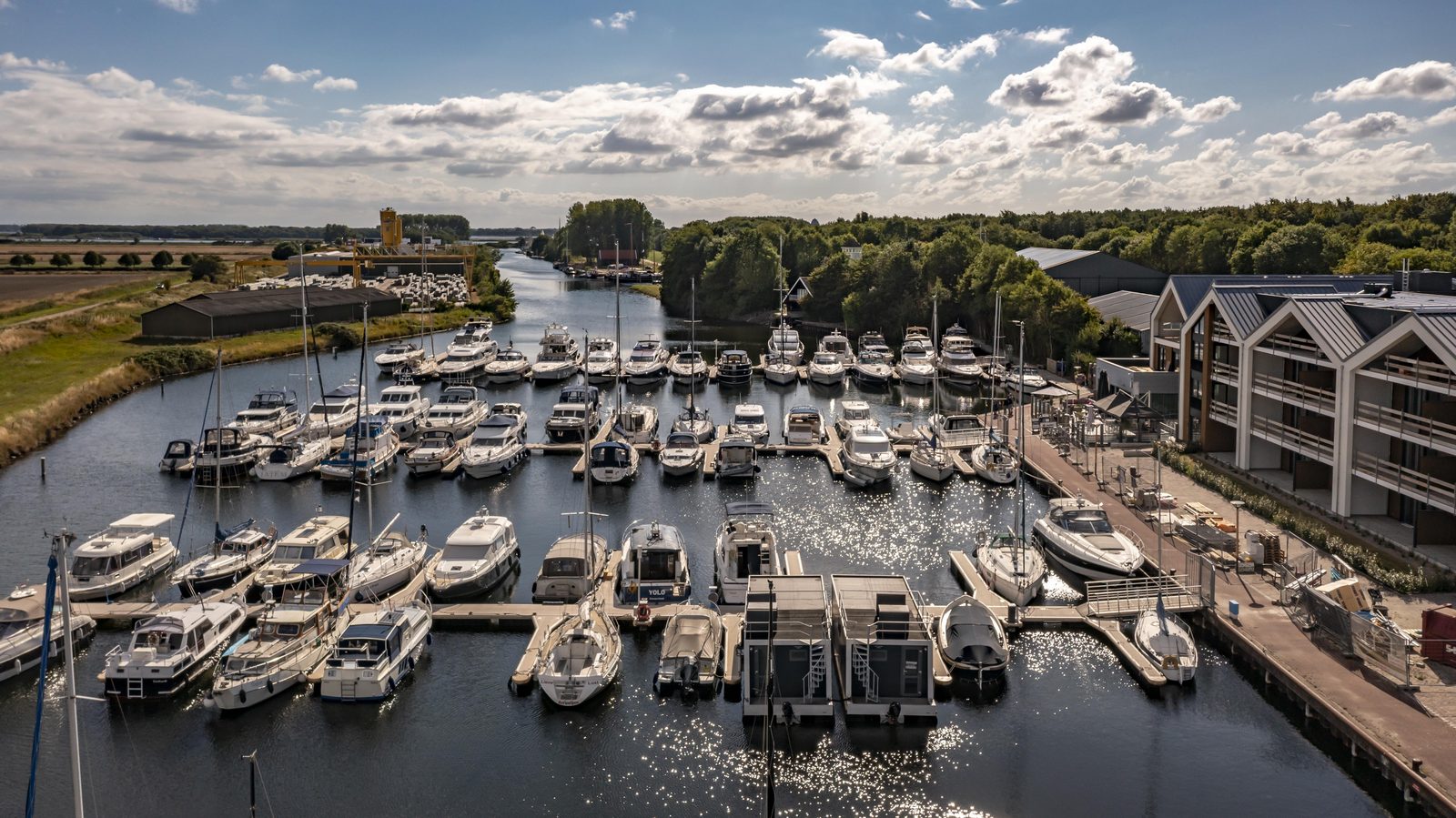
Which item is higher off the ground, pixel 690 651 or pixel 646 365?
pixel 646 365

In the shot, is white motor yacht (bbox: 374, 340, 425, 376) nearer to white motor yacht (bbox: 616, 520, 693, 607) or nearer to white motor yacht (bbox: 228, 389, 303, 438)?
white motor yacht (bbox: 228, 389, 303, 438)

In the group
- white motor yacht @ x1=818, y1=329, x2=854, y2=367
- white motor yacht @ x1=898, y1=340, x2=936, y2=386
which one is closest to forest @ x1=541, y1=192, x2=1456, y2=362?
white motor yacht @ x1=898, y1=340, x2=936, y2=386

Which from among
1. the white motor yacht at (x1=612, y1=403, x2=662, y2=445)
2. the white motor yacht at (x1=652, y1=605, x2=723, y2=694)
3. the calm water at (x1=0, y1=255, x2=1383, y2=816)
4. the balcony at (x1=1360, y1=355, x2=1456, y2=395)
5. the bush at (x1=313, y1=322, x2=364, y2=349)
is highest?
the balcony at (x1=1360, y1=355, x2=1456, y2=395)

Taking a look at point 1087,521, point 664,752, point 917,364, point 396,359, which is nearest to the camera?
point 664,752

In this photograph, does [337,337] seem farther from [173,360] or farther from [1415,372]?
[1415,372]

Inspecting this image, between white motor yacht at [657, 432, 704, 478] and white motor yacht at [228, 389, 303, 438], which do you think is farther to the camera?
white motor yacht at [228, 389, 303, 438]

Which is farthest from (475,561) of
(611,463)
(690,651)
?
(611,463)

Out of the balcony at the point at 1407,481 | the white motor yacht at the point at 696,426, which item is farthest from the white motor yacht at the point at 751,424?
the balcony at the point at 1407,481

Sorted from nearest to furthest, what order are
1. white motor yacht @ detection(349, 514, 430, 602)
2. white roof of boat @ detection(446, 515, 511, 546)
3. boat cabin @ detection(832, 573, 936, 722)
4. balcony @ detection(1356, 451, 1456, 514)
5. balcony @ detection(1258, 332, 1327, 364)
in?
1. boat cabin @ detection(832, 573, 936, 722)
2. balcony @ detection(1356, 451, 1456, 514)
3. white motor yacht @ detection(349, 514, 430, 602)
4. white roof of boat @ detection(446, 515, 511, 546)
5. balcony @ detection(1258, 332, 1327, 364)
